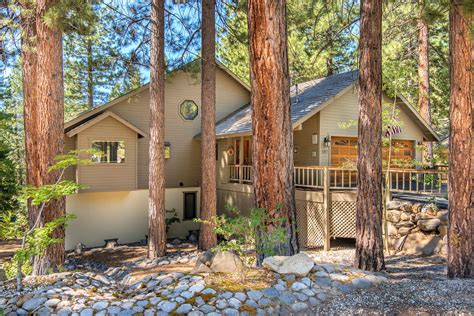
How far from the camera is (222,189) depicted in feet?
46.6

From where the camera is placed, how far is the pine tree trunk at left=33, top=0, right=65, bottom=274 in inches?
246

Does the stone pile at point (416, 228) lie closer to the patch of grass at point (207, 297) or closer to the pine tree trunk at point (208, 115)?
the pine tree trunk at point (208, 115)

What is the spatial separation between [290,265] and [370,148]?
3195 millimetres

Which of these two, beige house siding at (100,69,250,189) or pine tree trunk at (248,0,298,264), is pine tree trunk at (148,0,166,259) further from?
pine tree trunk at (248,0,298,264)

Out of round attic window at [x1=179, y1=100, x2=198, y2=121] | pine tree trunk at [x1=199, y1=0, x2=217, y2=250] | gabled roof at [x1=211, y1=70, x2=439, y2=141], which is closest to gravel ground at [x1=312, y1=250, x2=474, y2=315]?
pine tree trunk at [x1=199, y1=0, x2=217, y2=250]

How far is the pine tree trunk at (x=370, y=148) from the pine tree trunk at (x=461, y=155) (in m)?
1.21

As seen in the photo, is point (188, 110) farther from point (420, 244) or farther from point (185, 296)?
point (185, 296)

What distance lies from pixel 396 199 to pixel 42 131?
335 inches

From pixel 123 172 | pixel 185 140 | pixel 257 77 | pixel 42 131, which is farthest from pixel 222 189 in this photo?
pixel 257 77

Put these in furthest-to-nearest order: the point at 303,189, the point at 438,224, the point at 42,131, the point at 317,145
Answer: the point at 317,145, the point at 303,189, the point at 438,224, the point at 42,131

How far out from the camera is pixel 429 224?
8258 millimetres

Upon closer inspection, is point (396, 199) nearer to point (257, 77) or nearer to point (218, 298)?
point (257, 77)

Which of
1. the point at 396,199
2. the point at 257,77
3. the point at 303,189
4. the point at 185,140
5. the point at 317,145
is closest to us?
the point at 257,77

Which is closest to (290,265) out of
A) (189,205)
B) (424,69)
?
(189,205)
